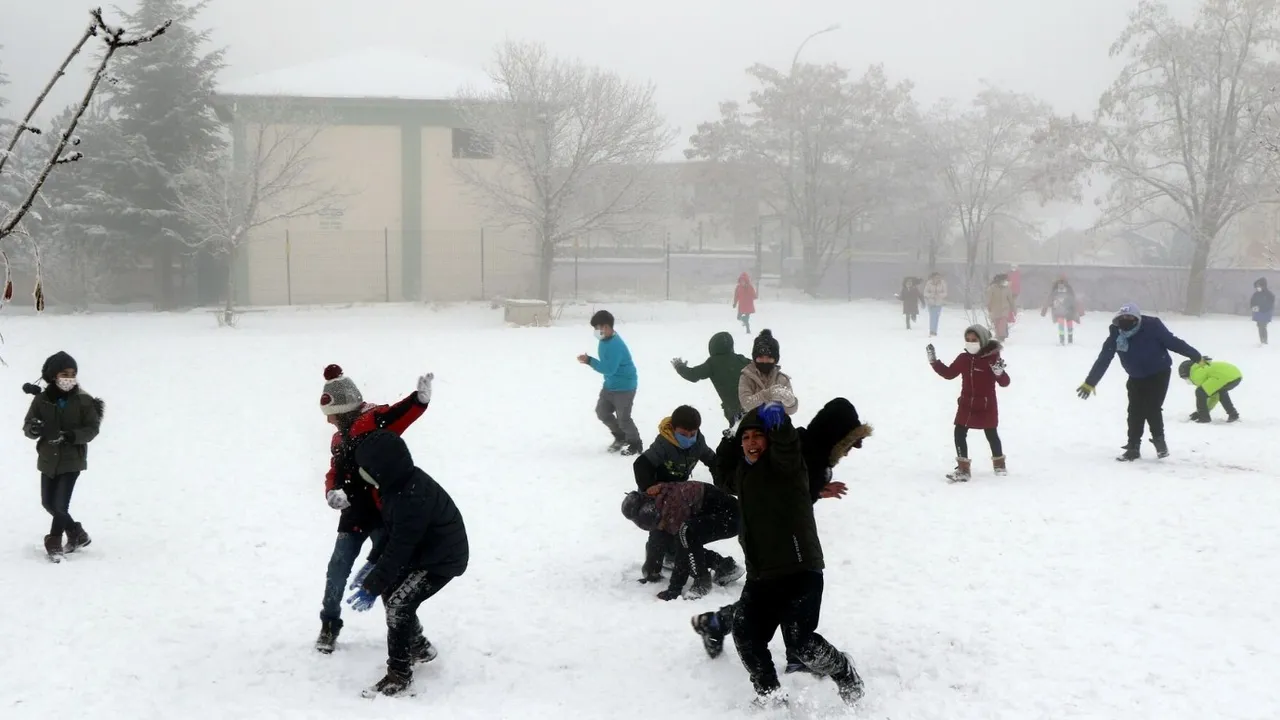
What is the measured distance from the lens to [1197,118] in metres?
33.6

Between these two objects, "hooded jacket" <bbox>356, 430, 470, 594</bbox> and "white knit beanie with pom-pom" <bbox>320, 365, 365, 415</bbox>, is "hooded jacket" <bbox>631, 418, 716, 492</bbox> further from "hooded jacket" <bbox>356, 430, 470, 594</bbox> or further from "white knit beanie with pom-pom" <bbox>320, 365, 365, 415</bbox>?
"white knit beanie with pom-pom" <bbox>320, 365, 365, 415</bbox>

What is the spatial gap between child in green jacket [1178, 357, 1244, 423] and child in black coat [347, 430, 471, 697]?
422 inches

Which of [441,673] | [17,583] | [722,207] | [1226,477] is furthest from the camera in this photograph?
[722,207]

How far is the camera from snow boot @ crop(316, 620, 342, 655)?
6.21 metres

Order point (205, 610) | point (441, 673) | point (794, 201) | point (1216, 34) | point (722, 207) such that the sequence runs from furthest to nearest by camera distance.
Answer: point (722, 207), point (794, 201), point (1216, 34), point (205, 610), point (441, 673)

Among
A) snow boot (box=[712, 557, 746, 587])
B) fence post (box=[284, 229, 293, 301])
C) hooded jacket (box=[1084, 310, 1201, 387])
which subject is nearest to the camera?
snow boot (box=[712, 557, 746, 587])

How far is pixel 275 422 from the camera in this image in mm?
14281

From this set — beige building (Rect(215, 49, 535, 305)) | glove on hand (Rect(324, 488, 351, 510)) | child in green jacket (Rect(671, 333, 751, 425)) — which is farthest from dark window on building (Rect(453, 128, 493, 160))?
glove on hand (Rect(324, 488, 351, 510))

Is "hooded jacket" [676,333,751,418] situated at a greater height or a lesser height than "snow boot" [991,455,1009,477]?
greater

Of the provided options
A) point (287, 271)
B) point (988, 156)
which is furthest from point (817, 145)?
point (287, 271)

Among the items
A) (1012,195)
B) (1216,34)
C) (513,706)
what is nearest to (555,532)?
(513,706)

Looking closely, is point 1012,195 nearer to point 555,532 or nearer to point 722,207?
point 722,207

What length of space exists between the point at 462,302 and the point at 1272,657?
29.8 metres

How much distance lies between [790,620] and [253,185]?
89.5 ft
